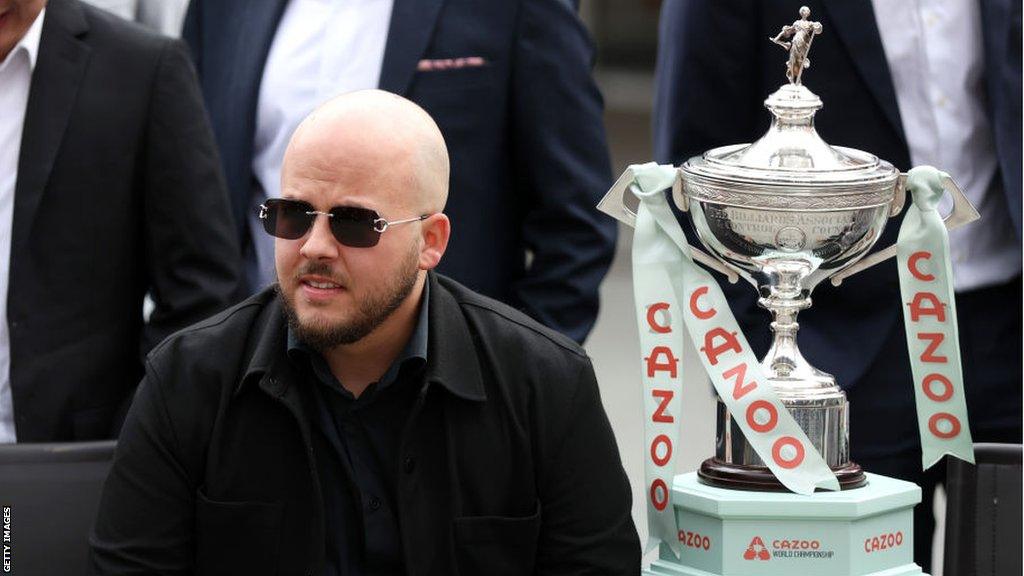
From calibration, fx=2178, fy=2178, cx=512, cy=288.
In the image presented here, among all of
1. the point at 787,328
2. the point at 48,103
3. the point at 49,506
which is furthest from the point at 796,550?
the point at 48,103

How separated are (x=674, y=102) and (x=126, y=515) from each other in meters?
1.57

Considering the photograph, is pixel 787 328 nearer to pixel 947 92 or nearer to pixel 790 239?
pixel 790 239

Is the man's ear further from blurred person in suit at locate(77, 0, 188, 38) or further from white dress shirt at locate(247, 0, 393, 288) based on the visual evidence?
blurred person in suit at locate(77, 0, 188, 38)

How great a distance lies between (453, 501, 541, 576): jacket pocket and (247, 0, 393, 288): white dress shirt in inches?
53.1

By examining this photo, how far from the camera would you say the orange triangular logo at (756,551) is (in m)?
3.08

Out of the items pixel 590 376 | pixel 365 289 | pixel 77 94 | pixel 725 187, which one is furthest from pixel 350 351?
pixel 77 94

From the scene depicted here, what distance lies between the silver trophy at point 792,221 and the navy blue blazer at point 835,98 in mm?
769

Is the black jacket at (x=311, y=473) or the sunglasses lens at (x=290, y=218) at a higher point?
the sunglasses lens at (x=290, y=218)

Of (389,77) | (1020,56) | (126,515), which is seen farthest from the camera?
(389,77)

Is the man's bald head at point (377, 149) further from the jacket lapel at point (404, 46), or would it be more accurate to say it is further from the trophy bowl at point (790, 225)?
the jacket lapel at point (404, 46)

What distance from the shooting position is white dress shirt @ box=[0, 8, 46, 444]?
13.0 ft

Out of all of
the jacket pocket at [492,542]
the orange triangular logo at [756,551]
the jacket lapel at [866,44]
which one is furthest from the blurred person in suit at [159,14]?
the orange triangular logo at [756,551]

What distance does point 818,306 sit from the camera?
406 centimetres

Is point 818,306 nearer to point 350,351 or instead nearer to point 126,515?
point 350,351
